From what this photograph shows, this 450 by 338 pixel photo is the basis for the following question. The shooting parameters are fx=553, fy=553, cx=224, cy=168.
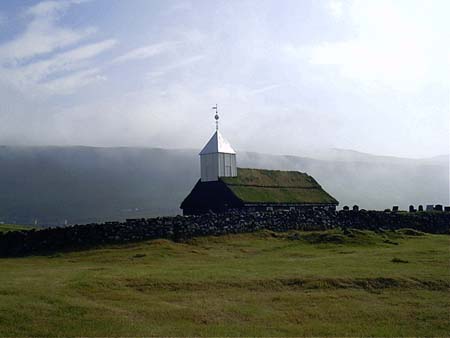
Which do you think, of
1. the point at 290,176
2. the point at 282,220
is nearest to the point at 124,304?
the point at 282,220

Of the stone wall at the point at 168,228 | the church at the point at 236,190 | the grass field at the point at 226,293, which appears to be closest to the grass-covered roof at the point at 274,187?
the church at the point at 236,190

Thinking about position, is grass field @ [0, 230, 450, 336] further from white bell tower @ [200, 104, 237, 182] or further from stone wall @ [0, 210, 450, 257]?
white bell tower @ [200, 104, 237, 182]

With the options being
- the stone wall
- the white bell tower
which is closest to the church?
the white bell tower

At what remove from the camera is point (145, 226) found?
36.3 m

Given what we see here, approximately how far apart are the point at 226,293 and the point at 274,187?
39280mm

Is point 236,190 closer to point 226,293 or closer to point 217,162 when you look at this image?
point 217,162

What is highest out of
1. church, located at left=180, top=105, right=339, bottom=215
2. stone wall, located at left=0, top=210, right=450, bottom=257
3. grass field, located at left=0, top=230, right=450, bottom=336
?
church, located at left=180, top=105, right=339, bottom=215

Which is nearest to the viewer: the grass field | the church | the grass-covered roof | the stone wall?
the grass field

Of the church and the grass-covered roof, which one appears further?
the grass-covered roof

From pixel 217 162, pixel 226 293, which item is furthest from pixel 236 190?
pixel 226 293

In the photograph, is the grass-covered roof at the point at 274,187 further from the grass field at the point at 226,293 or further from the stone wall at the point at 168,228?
the grass field at the point at 226,293

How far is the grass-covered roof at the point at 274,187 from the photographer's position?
54466 mm

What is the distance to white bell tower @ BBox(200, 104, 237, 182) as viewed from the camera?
57.0 metres

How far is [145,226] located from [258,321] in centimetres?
2055
